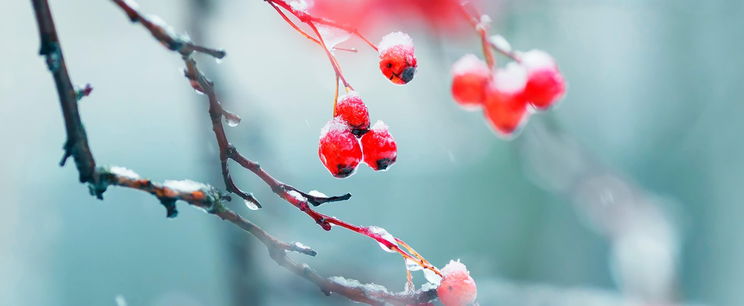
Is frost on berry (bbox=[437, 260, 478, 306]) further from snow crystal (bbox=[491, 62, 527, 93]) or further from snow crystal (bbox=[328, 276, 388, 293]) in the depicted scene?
snow crystal (bbox=[491, 62, 527, 93])

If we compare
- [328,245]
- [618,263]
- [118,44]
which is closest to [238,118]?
[328,245]

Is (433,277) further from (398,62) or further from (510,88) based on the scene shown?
(510,88)

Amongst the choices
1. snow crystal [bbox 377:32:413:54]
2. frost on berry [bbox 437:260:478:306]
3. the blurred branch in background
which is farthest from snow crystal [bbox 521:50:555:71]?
the blurred branch in background

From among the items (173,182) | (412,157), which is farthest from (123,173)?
(412,157)

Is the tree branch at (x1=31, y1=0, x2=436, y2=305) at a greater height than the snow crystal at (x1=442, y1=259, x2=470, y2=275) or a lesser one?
lesser

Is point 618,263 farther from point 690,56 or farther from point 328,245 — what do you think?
point 328,245
